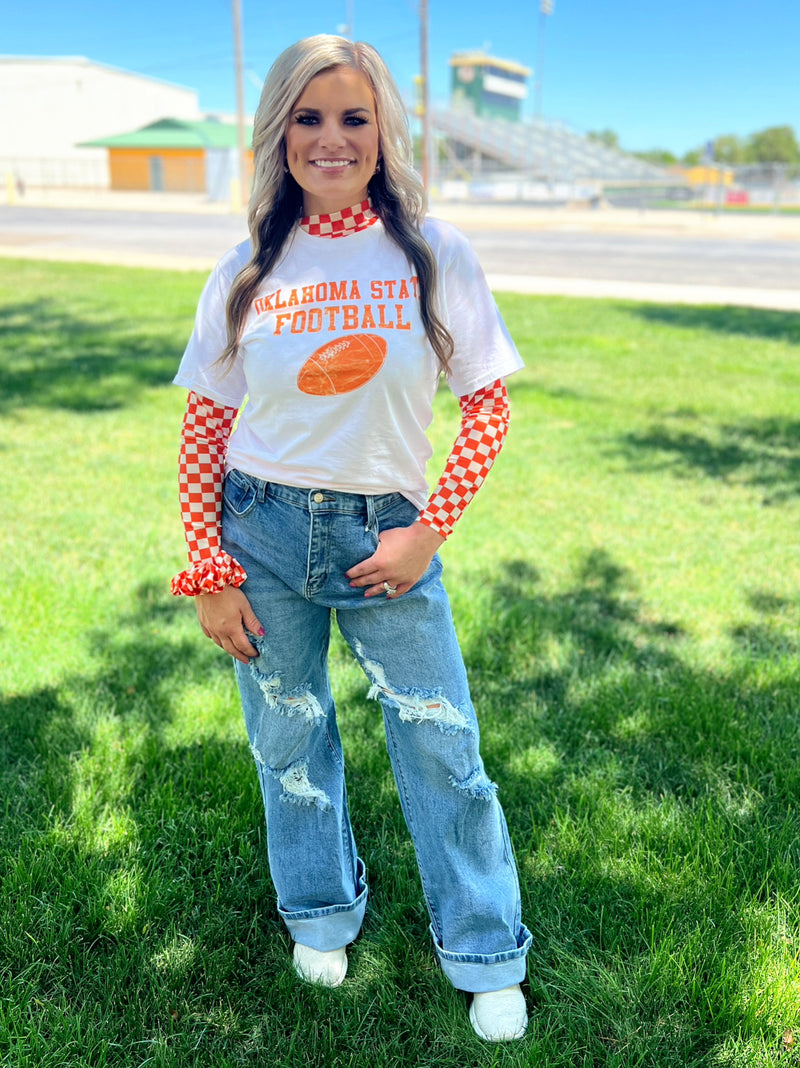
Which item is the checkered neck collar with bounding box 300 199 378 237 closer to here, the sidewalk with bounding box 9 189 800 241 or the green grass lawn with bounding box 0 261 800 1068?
the green grass lawn with bounding box 0 261 800 1068

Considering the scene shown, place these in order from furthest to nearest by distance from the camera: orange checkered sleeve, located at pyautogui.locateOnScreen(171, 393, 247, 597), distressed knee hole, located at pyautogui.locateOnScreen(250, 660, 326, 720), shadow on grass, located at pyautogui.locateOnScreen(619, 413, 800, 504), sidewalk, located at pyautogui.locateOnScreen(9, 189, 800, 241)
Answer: sidewalk, located at pyautogui.locateOnScreen(9, 189, 800, 241), shadow on grass, located at pyautogui.locateOnScreen(619, 413, 800, 504), distressed knee hole, located at pyautogui.locateOnScreen(250, 660, 326, 720), orange checkered sleeve, located at pyautogui.locateOnScreen(171, 393, 247, 597)

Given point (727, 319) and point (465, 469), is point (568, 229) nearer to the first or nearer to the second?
point (727, 319)

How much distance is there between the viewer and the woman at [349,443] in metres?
1.72

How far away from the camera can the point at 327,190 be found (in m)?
1.72

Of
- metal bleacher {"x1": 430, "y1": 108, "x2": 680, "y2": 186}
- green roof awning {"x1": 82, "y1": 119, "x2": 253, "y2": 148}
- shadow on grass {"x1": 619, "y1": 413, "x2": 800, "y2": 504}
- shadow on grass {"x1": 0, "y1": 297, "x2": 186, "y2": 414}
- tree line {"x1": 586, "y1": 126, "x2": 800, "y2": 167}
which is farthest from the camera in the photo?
tree line {"x1": 586, "y1": 126, "x2": 800, "y2": 167}

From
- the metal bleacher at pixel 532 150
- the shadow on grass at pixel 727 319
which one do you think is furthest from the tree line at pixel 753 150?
the shadow on grass at pixel 727 319

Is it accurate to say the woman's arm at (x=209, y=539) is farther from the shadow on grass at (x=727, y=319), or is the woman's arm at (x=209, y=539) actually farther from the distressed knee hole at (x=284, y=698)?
the shadow on grass at (x=727, y=319)

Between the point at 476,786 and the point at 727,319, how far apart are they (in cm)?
1009

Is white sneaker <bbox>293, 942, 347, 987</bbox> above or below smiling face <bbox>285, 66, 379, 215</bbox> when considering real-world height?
below

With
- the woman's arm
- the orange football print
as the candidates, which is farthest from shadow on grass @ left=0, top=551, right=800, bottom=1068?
the orange football print

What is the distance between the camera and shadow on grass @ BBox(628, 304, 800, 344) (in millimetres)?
10061

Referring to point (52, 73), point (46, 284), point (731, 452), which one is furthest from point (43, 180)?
point (731, 452)

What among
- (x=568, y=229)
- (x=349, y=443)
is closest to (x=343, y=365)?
(x=349, y=443)

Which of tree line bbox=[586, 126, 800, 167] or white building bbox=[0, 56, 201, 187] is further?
tree line bbox=[586, 126, 800, 167]
